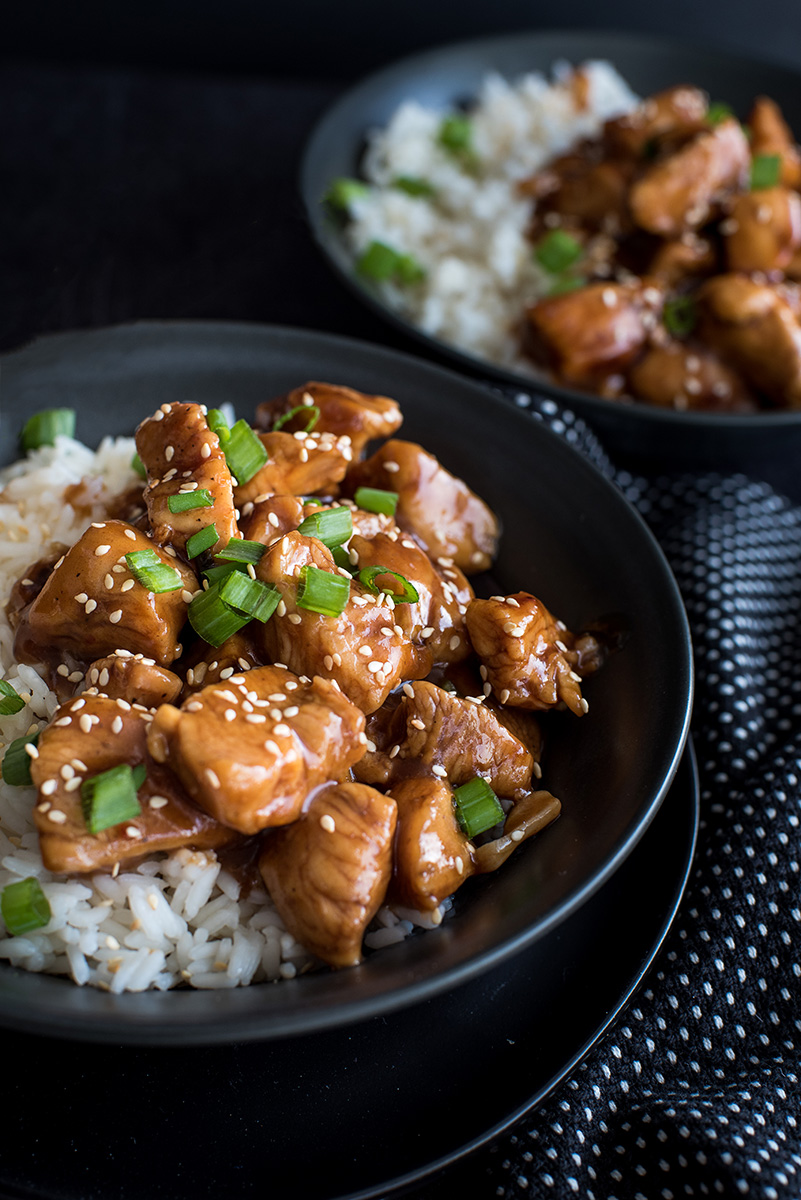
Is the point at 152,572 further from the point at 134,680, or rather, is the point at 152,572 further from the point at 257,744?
the point at 257,744

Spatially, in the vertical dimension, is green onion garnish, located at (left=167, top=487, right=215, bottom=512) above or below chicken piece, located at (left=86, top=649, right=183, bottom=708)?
above

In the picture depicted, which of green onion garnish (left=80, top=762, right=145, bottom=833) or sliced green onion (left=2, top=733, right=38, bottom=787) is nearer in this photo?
green onion garnish (left=80, top=762, right=145, bottom=833)

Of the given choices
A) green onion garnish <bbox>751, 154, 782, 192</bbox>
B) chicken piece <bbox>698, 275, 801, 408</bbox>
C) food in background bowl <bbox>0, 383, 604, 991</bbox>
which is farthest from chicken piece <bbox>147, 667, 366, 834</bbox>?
green onion garnish <bbox>751, 154, 782, 192</bbox>

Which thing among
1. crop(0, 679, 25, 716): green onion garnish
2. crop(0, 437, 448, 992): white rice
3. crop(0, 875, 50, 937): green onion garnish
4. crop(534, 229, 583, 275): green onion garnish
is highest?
crop(534, 229, 583, 275): green onion garnish

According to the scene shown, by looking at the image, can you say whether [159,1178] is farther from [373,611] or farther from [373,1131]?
[373,611]

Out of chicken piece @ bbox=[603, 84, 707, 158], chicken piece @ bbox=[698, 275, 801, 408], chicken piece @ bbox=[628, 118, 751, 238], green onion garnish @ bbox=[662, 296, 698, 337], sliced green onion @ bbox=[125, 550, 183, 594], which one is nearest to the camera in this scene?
sliced green onion @ bbox=[125, 550, 183, 594]

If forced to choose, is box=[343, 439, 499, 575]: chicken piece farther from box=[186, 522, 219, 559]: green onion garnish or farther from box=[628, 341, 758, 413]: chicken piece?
box=[628, 341, 758, 413]: chicken piece

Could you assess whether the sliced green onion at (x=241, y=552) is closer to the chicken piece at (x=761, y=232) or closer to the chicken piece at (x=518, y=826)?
the chicken piece at (x=518, y=826)

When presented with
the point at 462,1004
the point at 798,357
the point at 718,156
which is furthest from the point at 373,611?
the point at 718,156

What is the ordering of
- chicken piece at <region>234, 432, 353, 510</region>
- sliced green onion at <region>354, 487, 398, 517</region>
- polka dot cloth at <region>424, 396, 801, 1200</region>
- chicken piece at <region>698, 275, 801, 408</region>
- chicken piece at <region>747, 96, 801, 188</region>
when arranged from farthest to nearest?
1. chicken piece at <region>747, 96, 801, 188</region>
2. chicken piece at <region>698, 275, 801, 408</region>
3. sliced green onion at <region>354, 487, 398, 517</region>
4. chicken piece at <region>234, 432, 353, 510</region>
5. polka dot cloth at <region>424, 396, 801, 1200</region>
